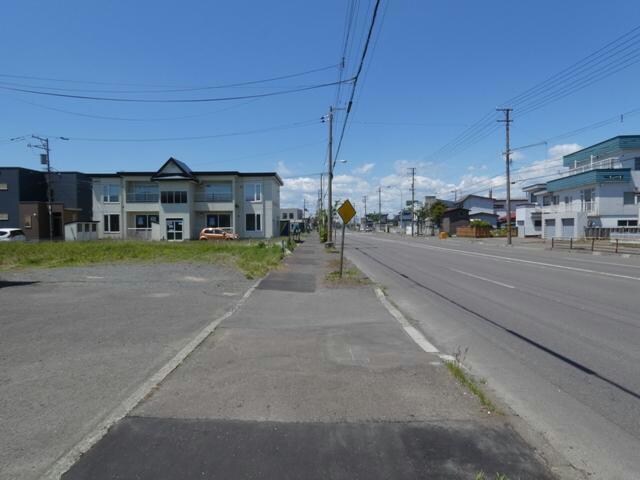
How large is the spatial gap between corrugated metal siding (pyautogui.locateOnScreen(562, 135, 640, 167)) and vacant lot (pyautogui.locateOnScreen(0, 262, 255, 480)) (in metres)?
50.9

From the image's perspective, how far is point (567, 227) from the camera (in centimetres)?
5278

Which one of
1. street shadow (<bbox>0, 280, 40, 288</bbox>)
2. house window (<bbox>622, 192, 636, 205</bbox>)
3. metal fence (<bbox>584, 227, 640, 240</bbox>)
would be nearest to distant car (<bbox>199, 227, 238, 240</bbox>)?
street shadow (<bbox>0, 280, 40, 288</bbox>)

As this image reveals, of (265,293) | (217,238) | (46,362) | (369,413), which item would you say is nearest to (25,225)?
(217,238)

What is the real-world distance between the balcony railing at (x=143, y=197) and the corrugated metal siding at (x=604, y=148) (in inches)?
1972

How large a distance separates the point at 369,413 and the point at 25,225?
62766 mm

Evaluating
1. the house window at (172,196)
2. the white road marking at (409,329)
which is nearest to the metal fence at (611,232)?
the house window at (172,196)

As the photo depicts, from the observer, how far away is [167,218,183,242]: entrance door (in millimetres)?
49375

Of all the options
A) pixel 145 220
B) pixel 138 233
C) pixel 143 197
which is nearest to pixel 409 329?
pixel 138 233

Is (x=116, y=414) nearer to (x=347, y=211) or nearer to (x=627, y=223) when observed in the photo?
(x=347, y=211)

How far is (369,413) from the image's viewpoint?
420cm

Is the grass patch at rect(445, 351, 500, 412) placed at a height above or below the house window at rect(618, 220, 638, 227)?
below

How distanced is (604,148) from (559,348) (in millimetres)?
57086

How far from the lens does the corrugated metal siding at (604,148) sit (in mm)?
50188

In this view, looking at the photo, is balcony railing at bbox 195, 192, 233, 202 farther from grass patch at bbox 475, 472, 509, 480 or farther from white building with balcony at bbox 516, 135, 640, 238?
grass patch at bbox 475, 472, 509, 480
